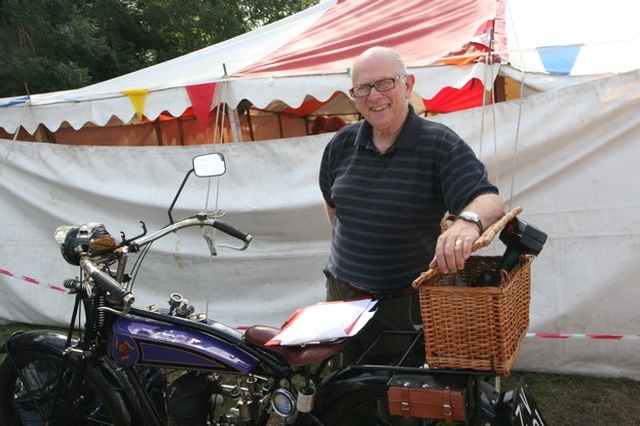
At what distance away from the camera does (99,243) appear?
2.20m

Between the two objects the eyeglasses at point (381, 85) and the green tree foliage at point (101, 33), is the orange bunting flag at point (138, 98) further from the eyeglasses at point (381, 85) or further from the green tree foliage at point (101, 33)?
the green tree foliage at point (101, 33)

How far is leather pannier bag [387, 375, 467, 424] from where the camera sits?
5.09 feet

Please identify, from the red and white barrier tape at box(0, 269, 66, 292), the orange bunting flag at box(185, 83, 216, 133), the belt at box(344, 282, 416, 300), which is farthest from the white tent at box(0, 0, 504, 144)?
the belt at box(344, 282, 416, 300)

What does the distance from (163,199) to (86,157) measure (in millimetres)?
751

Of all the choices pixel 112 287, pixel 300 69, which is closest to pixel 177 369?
pixel 112 287

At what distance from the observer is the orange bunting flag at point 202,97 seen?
3.64 meters

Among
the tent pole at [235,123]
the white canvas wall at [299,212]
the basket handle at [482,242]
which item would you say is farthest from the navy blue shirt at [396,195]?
the tent pole at [235,123]

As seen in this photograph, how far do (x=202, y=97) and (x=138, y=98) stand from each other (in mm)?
526

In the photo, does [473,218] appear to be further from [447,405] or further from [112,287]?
[112,287]

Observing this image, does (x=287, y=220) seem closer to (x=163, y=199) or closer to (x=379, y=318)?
(x=163, y=199)

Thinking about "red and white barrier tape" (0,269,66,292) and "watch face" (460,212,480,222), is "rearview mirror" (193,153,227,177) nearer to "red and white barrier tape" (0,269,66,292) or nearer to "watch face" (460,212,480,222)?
"watch face" (460,212,480,222)

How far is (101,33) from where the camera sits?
1367 cm

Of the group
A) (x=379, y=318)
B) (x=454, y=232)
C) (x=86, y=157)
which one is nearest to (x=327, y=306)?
(x=379, y=318)

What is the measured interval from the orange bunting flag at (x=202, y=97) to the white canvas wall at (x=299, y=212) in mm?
A: 342
